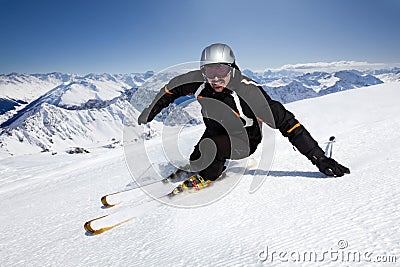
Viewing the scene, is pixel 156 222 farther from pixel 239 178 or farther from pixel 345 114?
pixel 345 114

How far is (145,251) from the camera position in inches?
104

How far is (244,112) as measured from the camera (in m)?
4.07

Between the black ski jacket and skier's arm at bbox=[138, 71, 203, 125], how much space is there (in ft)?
0.06

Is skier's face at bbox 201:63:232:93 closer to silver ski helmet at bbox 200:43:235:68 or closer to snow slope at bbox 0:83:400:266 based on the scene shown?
silver ski helmet at bbox 200:43:235:68

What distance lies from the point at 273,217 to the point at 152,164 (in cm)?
389

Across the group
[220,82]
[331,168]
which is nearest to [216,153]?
[220,82]

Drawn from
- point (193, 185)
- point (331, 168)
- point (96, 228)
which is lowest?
point (96, 228)

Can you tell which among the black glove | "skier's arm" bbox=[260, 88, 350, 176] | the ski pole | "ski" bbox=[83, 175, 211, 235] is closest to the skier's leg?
"ski" bbox=[83, 175, 211, 235]

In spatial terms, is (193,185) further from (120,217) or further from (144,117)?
(144,117)

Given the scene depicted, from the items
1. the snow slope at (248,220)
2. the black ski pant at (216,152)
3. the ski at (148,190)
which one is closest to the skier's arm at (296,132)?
the snow slope at (248,220)

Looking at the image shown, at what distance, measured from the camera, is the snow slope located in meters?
2.05

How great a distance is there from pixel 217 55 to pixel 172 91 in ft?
4.59

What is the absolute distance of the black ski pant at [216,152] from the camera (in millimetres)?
3965

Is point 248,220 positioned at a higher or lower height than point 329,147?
lower
